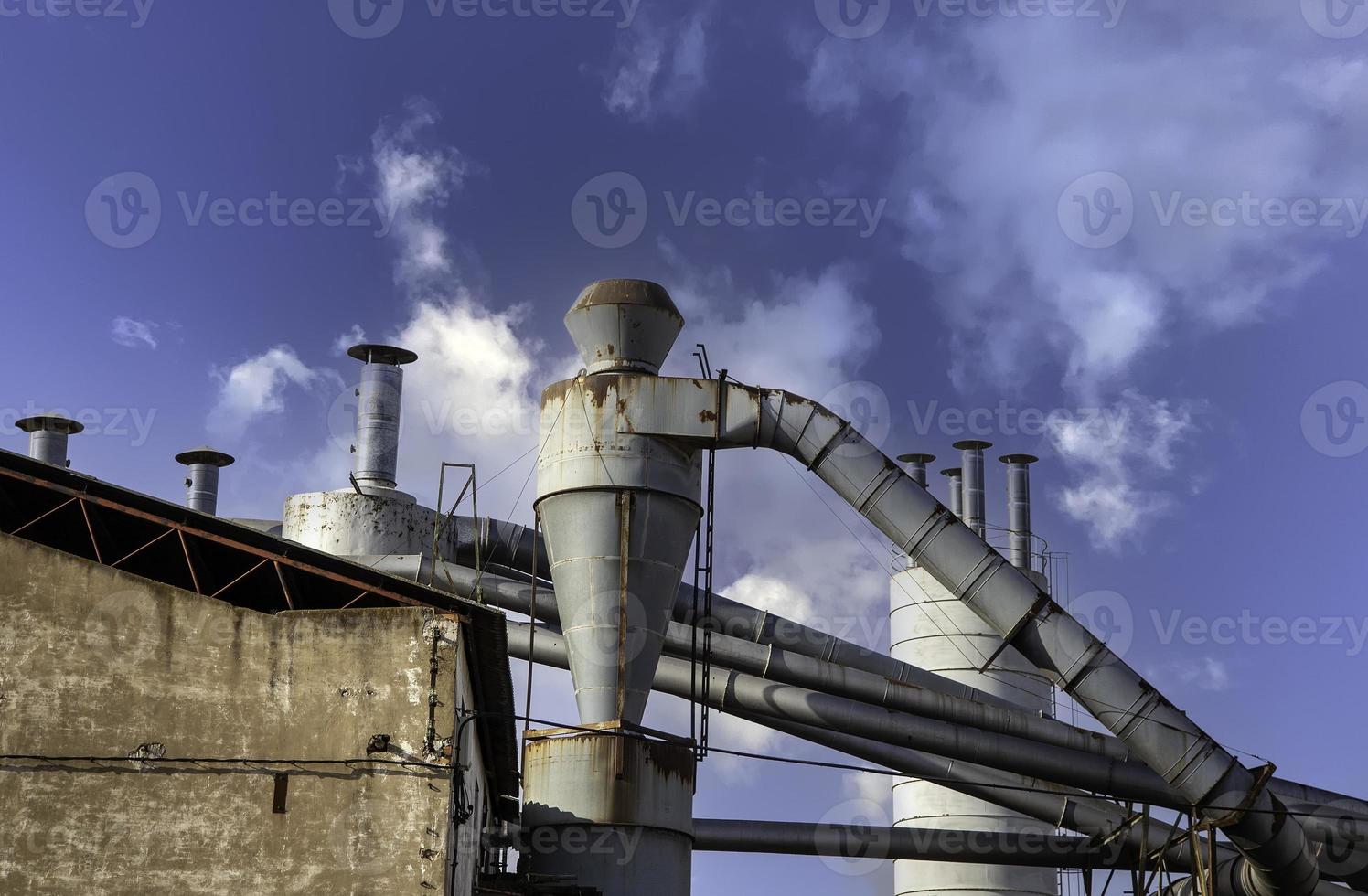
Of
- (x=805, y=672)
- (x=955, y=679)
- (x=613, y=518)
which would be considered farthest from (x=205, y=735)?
(x=955, y=679)

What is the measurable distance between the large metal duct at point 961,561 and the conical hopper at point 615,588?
37 cm

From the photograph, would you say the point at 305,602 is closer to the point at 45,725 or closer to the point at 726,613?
the point at 45,725

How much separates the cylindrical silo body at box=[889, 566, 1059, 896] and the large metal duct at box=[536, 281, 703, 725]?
428 inches

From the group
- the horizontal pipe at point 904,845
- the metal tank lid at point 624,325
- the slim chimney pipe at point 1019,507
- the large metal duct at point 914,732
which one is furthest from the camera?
the slim chimney pipe at point 1019,507

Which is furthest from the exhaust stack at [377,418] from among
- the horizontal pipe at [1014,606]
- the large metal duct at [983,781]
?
the horizontal pipe at [1014,606]

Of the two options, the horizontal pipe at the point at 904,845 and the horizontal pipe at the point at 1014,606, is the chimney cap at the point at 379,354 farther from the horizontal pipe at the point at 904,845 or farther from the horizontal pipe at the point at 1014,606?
the horizontal pipe at the point at 904,845

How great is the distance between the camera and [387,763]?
15.2 meters

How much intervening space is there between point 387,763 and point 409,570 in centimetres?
717

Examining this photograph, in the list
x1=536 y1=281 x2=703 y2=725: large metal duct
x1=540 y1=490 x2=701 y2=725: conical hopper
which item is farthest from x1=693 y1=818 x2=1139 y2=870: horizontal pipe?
x1=536 y1=281 x2=703 y2=725: large metal duct

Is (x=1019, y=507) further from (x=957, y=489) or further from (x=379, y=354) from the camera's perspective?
(x=379, y=354)

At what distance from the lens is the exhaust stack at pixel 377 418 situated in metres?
24.2

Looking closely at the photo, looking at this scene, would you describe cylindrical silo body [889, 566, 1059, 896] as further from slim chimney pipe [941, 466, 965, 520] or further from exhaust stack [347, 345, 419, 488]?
exhaust stack [347, 345, 419, 488]

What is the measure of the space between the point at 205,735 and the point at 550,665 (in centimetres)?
801

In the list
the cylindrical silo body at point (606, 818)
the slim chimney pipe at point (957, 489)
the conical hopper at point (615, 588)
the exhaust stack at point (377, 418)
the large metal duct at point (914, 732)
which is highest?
the slim chimney pipe at point (957, 489)
